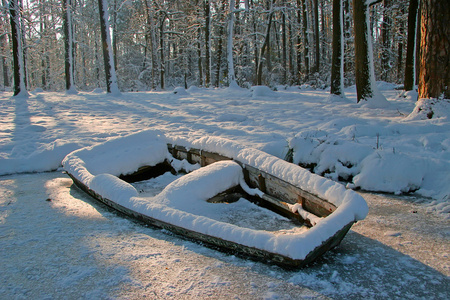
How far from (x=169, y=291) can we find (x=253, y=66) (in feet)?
99.3

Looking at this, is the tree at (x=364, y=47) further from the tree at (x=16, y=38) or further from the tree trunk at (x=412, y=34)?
the tree at (x=16, y=38)

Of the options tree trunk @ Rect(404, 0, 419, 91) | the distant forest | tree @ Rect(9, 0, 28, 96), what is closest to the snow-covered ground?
tree trunk @ Rect(404, 0, 419, 91)

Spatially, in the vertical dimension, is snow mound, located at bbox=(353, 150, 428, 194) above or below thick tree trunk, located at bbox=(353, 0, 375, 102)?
below

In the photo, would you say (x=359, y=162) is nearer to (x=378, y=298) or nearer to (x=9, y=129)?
(x=378, y=298)

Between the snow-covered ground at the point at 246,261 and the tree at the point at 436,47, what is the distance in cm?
34

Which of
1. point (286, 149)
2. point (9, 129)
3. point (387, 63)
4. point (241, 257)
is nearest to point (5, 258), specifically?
point (241, 257)

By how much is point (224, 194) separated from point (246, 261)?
4.29 ft

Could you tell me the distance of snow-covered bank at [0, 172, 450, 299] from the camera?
1.99 metres

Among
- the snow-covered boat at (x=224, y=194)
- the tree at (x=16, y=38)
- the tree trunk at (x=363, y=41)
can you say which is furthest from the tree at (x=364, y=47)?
the tree at (x=16, y=38)

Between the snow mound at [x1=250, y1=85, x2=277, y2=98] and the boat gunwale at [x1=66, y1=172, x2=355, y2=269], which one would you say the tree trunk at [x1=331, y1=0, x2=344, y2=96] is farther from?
the boat gunwale at [x1=66, y1=172, x2=355, y2=269]

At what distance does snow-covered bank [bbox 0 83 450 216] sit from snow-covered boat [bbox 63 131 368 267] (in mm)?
1312

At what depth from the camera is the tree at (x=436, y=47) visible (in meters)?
5.57

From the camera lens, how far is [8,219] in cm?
320

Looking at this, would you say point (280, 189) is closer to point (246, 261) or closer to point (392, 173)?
point (246, 261)
